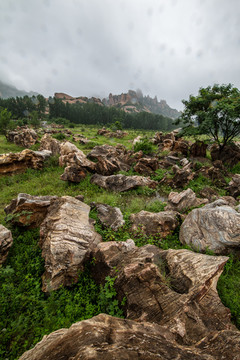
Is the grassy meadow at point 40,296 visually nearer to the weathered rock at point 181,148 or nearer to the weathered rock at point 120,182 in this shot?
the weathered rock at point 120,182

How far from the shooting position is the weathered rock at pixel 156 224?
6.58 metres

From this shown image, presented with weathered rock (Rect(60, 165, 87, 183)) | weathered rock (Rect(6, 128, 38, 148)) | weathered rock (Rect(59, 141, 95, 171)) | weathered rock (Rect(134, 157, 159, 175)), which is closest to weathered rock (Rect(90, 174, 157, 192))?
weathered rock (Rect(60, 165, 87, 183))

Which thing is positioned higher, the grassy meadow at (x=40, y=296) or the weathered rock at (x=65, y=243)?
the weathered rock at (x=65, y=243)

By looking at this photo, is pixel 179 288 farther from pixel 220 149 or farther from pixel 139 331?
pixel 220 149

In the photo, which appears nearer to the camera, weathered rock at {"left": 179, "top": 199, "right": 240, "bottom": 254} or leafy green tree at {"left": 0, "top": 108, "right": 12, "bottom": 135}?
weathered rock at {"left": 179, "top": 199, "right": 240, "bottom": 254}

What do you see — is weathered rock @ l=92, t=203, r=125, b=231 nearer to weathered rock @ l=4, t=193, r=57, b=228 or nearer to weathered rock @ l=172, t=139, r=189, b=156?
weathered rock @ l=4, t=193, r=57, b=228

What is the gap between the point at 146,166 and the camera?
1430cm

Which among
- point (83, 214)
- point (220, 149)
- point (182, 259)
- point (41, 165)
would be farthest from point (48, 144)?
point (220, 149)

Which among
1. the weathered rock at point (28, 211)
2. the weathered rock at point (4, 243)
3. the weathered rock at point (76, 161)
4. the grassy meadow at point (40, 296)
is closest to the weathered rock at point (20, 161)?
the weathered rock at point (76, 161)

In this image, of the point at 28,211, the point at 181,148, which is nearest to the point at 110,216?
the point at 28,211

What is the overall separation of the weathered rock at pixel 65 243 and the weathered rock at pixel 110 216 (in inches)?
36.1

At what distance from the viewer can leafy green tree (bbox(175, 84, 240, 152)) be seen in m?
13.4

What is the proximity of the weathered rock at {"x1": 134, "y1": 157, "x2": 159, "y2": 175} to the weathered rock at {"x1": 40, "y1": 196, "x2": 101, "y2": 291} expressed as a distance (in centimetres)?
836

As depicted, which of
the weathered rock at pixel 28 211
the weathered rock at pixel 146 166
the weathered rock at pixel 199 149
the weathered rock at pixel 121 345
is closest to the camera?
the weathered rock at pixel 121 345
